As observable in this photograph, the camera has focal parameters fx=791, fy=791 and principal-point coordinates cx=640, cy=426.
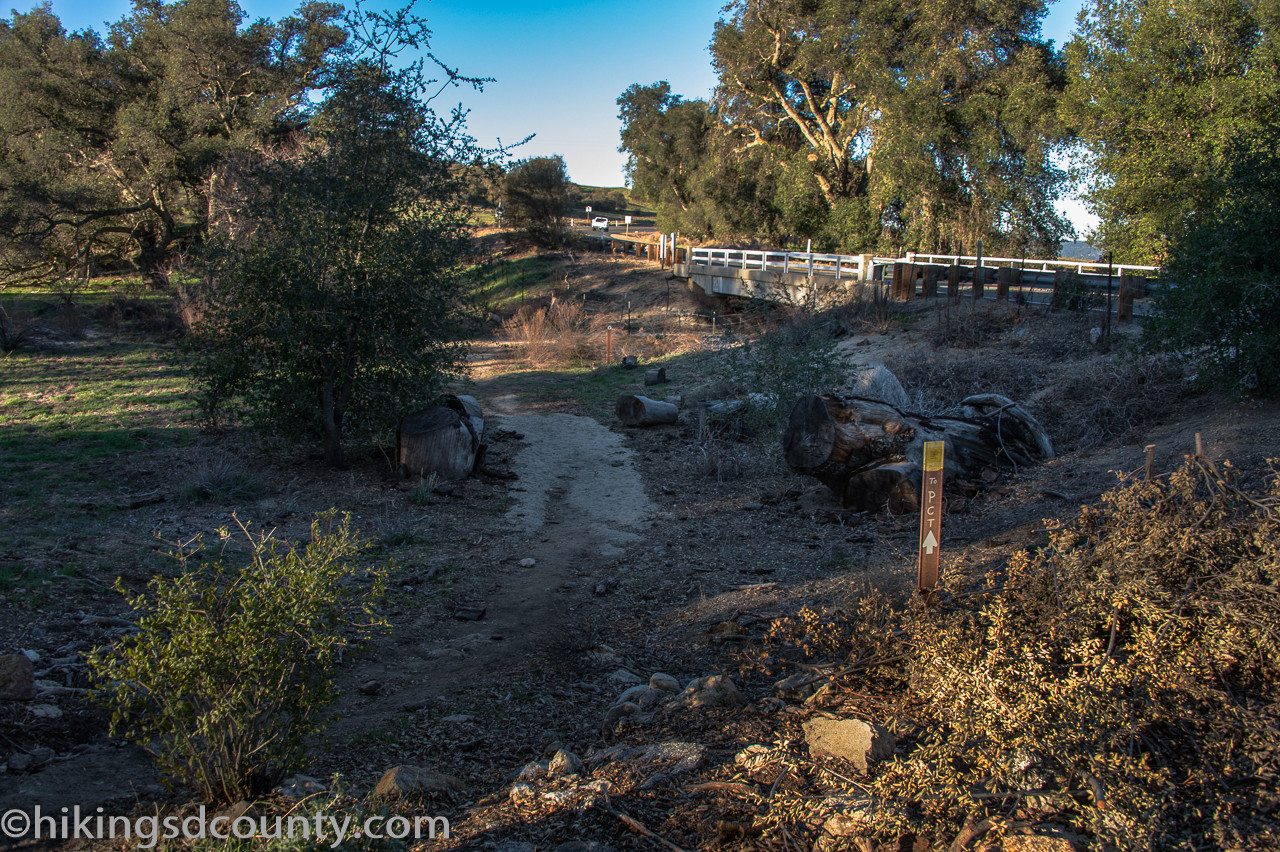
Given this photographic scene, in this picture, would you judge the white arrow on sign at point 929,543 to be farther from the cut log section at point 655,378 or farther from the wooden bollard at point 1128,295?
the cut log section at point 655,378

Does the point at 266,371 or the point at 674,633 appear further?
the point at 266,371

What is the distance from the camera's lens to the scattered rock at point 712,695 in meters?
4.10

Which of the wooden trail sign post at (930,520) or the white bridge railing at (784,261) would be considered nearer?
the wooden trail sign post at (930,520)

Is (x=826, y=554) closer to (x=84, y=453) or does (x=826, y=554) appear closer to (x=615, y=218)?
(x=84, y=453)

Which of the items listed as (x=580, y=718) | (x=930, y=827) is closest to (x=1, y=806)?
(x=580, y=718)

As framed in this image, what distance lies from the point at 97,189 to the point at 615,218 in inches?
2168

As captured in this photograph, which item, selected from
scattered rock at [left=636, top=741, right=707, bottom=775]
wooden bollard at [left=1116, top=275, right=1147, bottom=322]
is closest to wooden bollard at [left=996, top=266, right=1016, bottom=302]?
wooden bollard at [left=1116, top=275, right=1147, bottom=322]

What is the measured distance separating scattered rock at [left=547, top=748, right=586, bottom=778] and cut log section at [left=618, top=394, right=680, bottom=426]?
10.5 meters

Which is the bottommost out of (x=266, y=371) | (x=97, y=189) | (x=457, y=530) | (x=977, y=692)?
(x=457, y=530)

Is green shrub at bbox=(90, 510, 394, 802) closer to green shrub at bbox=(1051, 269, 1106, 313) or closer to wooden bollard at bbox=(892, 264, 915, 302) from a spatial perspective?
green shrub at bbox=(1051, 269, 1106, 313)

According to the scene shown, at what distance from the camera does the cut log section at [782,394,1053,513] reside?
8.09 metres

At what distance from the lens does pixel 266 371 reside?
9.77m

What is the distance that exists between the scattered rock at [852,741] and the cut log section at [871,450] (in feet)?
15.8

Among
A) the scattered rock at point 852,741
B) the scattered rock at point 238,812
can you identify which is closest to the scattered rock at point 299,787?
the scattered rock at point 238,812
